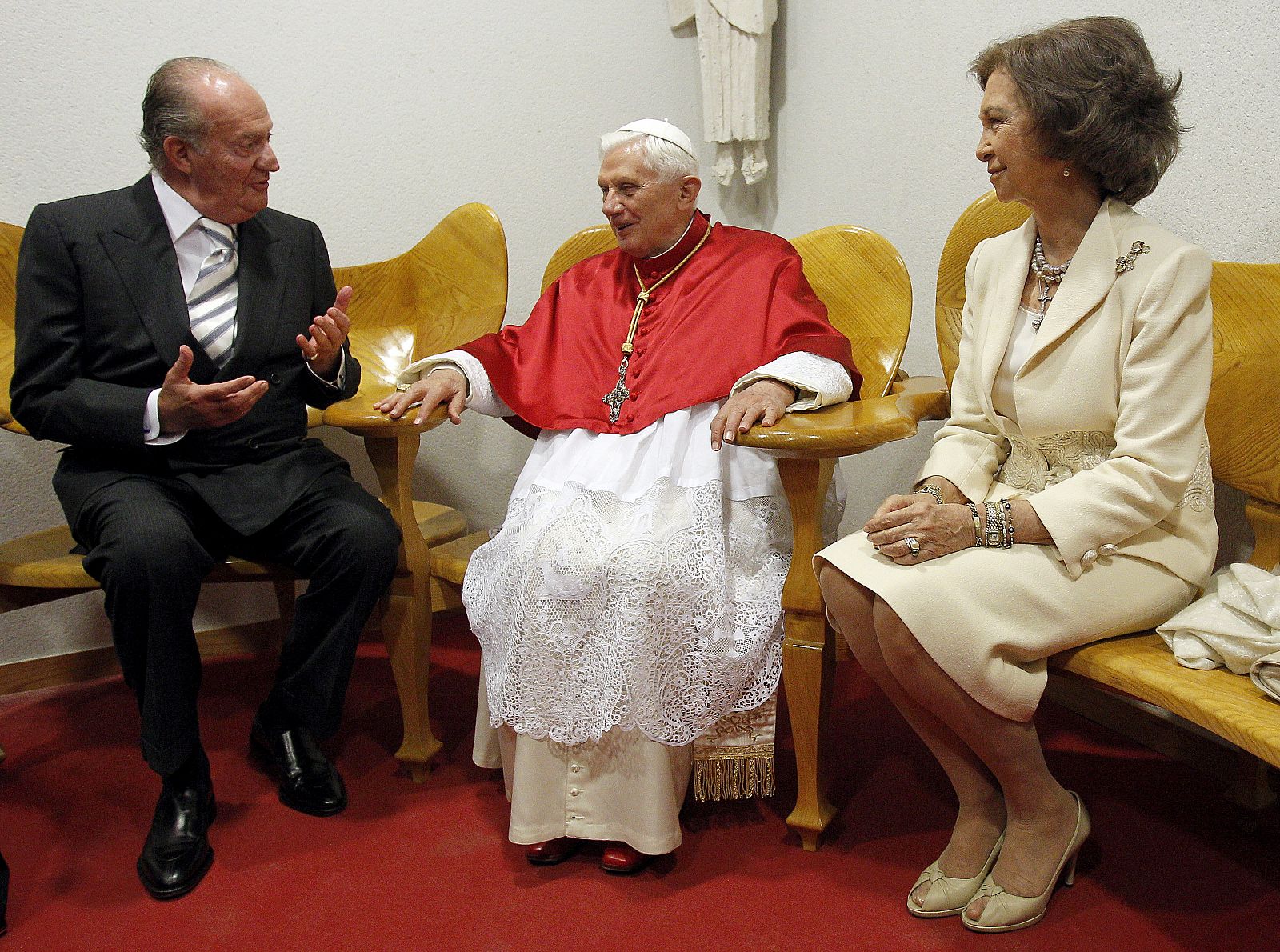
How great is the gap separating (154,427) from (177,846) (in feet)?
2.98

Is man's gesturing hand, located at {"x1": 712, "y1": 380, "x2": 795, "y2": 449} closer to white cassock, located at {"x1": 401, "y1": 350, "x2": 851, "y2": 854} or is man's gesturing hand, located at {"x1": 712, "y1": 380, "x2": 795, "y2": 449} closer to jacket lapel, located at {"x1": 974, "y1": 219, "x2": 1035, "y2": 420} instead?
white cassock, located at {"x1": 401, "y1": 350, "x2": 851, "y2": 854}

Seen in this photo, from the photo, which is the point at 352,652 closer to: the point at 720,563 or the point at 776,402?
the point at 720,563

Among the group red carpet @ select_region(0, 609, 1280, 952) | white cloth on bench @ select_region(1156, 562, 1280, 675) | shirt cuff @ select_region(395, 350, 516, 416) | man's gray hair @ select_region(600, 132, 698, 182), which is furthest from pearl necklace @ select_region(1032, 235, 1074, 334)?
shirt cuff @ select_region(395, 350, 516, 416)

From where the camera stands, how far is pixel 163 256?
261 centimetres

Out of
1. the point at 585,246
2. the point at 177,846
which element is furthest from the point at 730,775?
the point at 585,246

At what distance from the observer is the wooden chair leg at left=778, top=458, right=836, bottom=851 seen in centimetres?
222

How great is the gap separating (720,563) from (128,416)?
4.46ft

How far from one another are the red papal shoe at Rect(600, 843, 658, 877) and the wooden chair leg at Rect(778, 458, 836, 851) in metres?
0.33

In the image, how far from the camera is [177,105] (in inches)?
99.6

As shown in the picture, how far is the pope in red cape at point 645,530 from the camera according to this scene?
220cm

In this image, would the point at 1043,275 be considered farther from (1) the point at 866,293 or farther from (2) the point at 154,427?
(2) the point at 154,427

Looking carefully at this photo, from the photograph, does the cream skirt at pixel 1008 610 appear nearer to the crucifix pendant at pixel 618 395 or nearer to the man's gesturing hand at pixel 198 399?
the crucifix pendant at pixel 618 395

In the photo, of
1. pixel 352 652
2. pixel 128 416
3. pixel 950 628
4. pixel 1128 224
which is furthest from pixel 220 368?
pixel 1128 224

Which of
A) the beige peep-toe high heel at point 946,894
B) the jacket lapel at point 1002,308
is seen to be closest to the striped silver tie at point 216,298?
the jacket lapel at point 1002,308
